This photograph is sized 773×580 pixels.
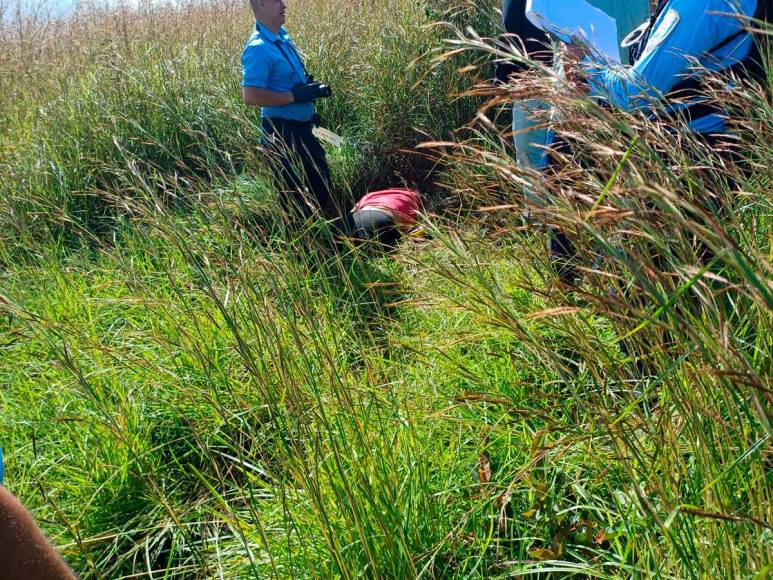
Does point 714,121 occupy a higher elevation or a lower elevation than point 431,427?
higher

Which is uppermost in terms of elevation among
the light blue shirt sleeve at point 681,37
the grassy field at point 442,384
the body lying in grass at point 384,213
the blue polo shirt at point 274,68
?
the light blue shirt sleeve at point 681,37

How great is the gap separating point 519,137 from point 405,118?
9.77 ft

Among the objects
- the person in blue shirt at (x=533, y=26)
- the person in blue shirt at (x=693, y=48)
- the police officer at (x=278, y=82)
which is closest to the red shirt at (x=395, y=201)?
the police officer at (x=278, y=82)

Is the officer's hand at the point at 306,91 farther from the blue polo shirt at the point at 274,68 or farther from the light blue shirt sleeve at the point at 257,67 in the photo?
the light blue shirt sleeve at the point at 257,67

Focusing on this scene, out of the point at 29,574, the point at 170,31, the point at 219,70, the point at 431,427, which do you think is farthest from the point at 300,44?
the point at 29,574

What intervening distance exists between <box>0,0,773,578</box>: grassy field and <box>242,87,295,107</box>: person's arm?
4.23 ft

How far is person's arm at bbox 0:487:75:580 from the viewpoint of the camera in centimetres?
121

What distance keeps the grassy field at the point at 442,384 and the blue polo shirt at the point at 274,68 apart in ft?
4.61

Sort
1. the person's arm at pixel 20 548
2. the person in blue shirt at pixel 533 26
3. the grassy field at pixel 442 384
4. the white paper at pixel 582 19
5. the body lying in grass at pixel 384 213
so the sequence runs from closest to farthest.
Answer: the person's arm at pixel 20 548, the grassy field at pixel 442 384, the white paper at pixel 582 19, the person in blue shirt at pixel 533 26, the body lying in grass at pixel 384 213

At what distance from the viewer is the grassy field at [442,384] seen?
150cm

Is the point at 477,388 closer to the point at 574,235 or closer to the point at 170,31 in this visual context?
the point at 574,235

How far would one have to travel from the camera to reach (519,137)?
13.9ft

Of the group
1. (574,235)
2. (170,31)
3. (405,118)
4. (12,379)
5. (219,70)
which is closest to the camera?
(574,235)

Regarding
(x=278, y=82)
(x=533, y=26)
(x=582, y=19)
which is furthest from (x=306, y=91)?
(x=582, y=19)
